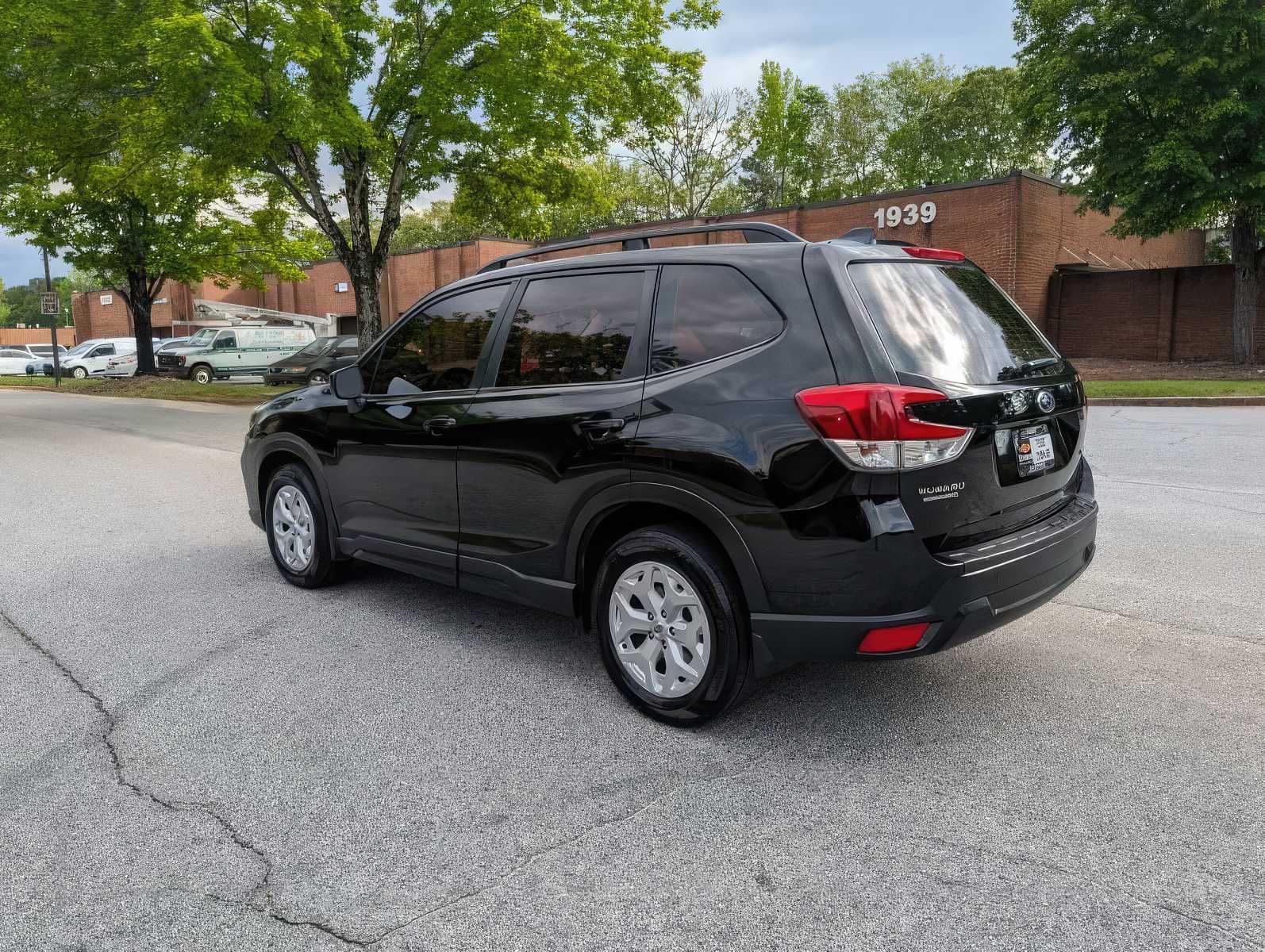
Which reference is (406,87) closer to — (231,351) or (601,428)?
(601,428)

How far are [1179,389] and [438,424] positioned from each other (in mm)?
18796

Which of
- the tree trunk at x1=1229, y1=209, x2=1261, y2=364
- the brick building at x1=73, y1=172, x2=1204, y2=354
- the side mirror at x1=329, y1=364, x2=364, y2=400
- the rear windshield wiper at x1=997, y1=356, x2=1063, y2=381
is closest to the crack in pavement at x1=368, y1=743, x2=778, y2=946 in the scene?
the rear windshield wiper at x1=997, y1=356, x2=1063, y2=381

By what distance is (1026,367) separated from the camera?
3787 millimetres

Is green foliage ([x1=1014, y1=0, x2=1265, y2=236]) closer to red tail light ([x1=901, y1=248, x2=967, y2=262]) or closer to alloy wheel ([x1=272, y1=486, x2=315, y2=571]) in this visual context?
red tail light ([x1=901, y1=248, x2=967, y2=262])

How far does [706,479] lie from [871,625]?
0.75 m

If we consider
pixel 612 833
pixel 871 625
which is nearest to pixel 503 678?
pixel 612 833

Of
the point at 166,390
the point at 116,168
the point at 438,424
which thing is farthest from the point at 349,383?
the point at 166,390

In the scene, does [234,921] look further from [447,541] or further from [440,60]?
[440,60]

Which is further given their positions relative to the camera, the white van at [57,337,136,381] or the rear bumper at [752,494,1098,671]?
the white van at [57,337,136,381]

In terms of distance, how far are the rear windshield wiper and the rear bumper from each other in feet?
1.90

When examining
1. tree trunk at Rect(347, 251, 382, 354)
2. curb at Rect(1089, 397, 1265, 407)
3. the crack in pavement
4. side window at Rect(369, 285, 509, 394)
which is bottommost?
the crack in pavement

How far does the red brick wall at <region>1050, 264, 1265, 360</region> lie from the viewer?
28.6 metres

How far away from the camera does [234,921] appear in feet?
8.35

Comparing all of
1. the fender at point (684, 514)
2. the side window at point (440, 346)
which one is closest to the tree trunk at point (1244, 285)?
the side window at point (440, 346)
